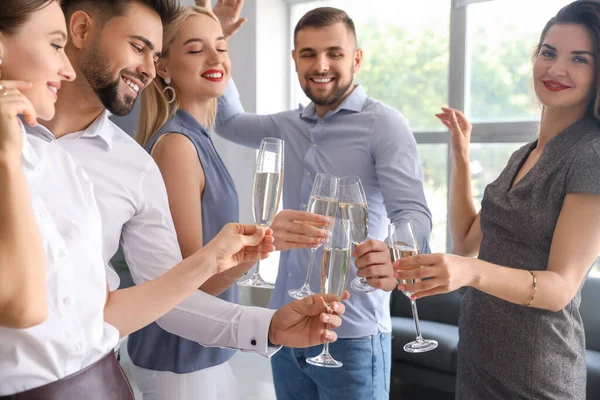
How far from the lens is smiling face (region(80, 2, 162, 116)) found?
5.24 ft

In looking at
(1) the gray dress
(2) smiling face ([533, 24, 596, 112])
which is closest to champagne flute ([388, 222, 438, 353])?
(1) the gray dress

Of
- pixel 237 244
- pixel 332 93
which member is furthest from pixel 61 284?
pixel 332 93

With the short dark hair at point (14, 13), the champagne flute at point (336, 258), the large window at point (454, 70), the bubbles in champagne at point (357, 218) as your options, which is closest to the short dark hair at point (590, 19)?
the bubbles in champagne at point (357, 218)

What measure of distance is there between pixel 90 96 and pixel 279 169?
21.7 inches

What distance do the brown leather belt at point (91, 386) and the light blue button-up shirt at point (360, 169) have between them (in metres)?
0.98

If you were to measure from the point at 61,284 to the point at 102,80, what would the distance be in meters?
0.71

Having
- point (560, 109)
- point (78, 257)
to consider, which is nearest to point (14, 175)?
point (78, 257)

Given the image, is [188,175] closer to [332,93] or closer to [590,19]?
[332,93]

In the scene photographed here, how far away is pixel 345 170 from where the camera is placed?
2266 mm

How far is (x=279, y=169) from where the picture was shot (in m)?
1.54

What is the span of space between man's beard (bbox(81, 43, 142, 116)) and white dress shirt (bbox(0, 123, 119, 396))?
1.37 feet

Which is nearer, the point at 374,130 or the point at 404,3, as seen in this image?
the point at 374,130

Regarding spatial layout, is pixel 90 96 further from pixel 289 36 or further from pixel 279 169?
pixel 289 36

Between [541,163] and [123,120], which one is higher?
[123,120]
